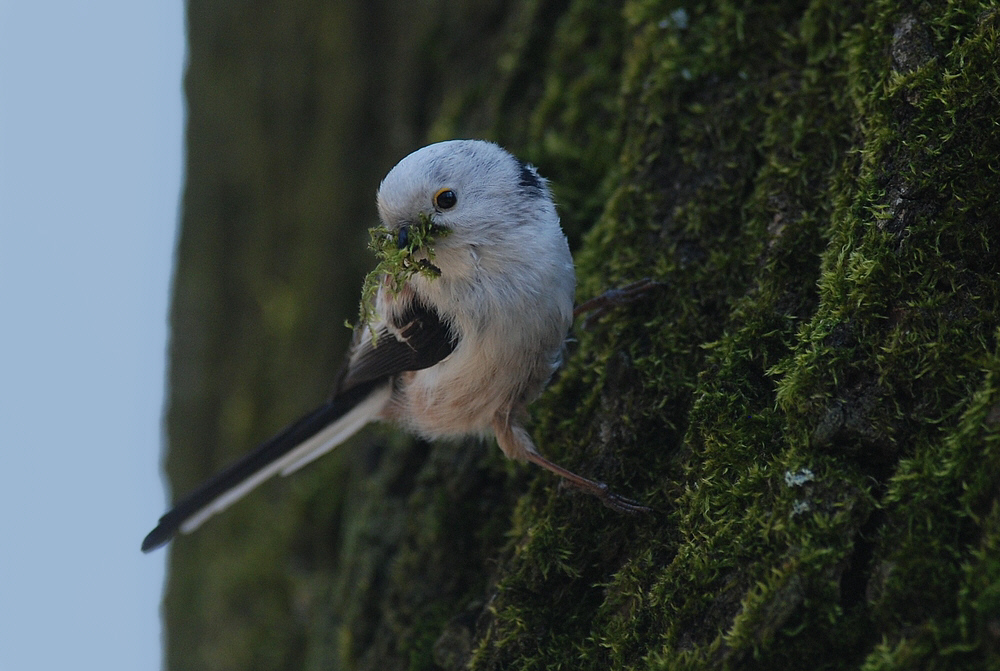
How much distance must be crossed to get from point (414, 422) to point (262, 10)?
283 cm

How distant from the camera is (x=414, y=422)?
307 centimetres

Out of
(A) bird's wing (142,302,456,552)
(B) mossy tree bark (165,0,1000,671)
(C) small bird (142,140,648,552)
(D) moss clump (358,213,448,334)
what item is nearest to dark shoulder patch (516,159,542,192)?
(C) small bird (142,140,648,552)

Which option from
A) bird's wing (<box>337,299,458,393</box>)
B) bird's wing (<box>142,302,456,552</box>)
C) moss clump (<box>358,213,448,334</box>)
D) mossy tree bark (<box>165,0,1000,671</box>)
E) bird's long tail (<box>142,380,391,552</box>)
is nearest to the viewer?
mossy tree bark (<box>165,0,1000,671</box>)

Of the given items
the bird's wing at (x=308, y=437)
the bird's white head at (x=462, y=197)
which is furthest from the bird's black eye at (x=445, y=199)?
the bird's wing at (x=308, y=437)

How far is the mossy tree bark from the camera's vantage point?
1.68 meters

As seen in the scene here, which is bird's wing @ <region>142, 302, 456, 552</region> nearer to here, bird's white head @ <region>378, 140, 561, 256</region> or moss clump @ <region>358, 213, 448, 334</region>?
moss clump @ <region>358, 213, 448, 334</region>

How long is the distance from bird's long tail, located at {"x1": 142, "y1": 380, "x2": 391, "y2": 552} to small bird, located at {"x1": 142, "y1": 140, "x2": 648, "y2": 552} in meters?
0.21

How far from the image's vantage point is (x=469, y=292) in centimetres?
267

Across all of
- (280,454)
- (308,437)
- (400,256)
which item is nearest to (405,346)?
(400,256)

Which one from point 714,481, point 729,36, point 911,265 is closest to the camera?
point 911,265

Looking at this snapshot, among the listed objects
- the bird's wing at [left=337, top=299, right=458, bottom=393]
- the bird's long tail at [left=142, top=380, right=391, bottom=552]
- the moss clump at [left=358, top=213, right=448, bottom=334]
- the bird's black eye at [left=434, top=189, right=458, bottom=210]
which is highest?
the bird's black eye at [left=434, top=189, right=458, bottom=210]

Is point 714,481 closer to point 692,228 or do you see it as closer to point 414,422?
point 692,228

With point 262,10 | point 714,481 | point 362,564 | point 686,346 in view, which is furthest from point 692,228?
point 262,10

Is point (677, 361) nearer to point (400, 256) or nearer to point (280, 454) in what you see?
point (400, 256)
